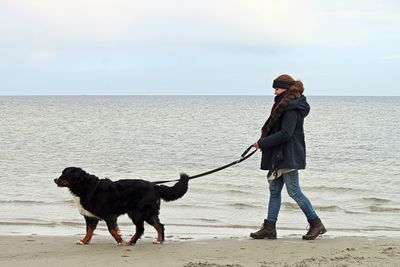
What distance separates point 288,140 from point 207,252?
1.58 metres

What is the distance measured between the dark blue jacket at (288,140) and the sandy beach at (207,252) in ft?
3.12

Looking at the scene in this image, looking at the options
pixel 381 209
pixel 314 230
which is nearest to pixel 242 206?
pixel 381 209

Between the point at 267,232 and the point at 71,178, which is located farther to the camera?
the point at 267,232

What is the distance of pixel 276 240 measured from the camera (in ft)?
24.7

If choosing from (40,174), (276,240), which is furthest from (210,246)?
(40,174)

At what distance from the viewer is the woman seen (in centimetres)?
710

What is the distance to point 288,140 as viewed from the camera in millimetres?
7117

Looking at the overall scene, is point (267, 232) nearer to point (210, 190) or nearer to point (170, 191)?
point (170, 191)

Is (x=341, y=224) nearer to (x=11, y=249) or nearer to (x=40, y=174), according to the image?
(x=11, y=249)

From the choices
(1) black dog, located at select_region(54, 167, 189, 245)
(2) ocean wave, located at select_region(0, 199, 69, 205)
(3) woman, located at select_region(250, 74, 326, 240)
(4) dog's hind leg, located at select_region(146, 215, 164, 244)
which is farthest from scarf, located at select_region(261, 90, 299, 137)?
(2) ocean wave, located at select_region(0, 199, 69, 205)

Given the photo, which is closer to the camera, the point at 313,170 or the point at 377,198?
the point at 377,198

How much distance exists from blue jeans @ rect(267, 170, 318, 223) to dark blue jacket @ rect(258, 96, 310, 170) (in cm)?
19

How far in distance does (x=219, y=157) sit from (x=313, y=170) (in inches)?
244

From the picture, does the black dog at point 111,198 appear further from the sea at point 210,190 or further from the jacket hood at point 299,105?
the jacket hood at point 299,105
